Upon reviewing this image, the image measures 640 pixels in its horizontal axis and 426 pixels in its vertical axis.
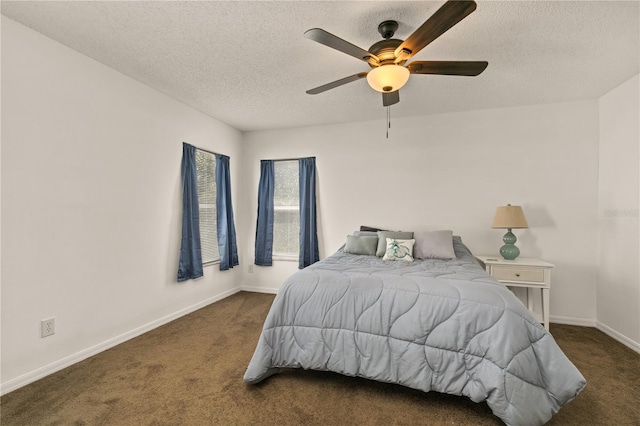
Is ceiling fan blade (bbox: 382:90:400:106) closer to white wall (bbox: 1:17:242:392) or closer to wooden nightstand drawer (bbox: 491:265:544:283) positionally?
wooden nightstand drawer (bbox: 491:265:544:283)

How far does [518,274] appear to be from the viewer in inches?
113

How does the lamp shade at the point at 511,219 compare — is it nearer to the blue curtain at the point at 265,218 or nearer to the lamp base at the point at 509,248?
the lamp base at the point at 509,248

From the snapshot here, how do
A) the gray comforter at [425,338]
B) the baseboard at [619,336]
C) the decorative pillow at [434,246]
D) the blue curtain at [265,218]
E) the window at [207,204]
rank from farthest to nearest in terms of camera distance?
the blue curtain at [265,218]
the window at [207,204]
the decorative pillow at [434,246]
the baseboard at [619,336]
the gray comforter at [425,338]

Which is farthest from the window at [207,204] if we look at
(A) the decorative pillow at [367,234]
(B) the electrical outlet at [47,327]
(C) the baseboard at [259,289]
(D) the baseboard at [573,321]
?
(D) the baseboard at [573,321]

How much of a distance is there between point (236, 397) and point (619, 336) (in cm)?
337

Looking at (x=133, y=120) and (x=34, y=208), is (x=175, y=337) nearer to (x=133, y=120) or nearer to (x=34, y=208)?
(x=34, y=208)

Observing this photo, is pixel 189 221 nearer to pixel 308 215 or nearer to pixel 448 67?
pixel 308 215

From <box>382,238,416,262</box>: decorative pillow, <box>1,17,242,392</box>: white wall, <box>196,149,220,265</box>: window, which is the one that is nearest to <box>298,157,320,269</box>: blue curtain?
<box>196,149,220,265</box>: window

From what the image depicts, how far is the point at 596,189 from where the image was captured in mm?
3113

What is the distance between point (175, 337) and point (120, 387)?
80 centimetres

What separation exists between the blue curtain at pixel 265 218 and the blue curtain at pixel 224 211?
16.7 inches

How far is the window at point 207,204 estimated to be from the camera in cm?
372

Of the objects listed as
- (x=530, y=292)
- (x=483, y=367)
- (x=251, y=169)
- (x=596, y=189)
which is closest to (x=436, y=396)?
(x=483, y=367)

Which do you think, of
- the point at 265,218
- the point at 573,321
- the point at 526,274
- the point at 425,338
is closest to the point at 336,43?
the point at 425,338
